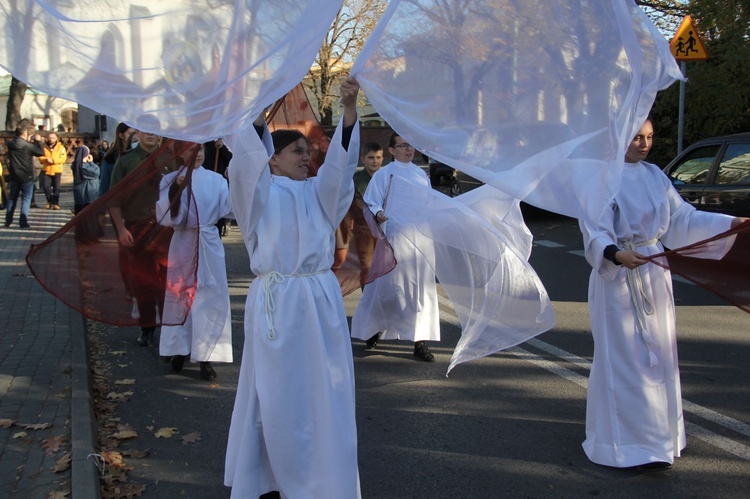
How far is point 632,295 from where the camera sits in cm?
412

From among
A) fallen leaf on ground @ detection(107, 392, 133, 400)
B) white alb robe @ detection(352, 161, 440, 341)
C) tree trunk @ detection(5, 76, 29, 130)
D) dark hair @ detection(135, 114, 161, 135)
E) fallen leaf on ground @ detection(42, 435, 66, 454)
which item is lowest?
fallen leaf on ground @ detection(107, 392, 133, 400)

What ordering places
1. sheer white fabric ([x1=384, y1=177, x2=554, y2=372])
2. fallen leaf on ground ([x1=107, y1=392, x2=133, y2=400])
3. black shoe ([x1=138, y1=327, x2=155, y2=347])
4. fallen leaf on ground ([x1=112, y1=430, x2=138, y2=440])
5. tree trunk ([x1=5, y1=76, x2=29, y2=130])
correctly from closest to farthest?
1. sheer white fabric ([x1=384, y1=177, x2=554, y2=372])
2. fallen leaf on ground ([x1=112, y1=430, x2=138, y2=440])
3. fallen leaf on ground ([x1=107, y1=392, x2=133, y2=400])
4. black shoe ([x1=138, y1=327, x2=155, y2=347])
5. tree trunk ([x1=5, y1=76, x2=29, y2=130])

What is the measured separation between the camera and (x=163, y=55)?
2.69 metres

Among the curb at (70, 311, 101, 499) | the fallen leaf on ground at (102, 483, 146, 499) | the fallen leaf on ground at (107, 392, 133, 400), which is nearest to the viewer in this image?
the curb at (70, 311, 101, 499)

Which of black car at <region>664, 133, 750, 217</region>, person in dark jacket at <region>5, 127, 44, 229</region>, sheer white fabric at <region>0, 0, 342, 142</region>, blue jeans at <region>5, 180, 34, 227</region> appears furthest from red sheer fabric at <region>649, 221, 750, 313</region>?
blue jeans at <region>5, 180, 34, 227</region>

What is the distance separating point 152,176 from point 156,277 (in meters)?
0.66

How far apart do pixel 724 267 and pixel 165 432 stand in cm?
352

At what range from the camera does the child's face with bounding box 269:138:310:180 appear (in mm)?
3551

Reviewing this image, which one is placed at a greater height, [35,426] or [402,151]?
[402,151]

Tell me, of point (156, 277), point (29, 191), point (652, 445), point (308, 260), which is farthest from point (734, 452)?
point (29, 191)

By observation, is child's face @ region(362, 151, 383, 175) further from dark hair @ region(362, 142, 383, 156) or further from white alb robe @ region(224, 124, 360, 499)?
white alb robe @ region(224, 124, 360, 499)

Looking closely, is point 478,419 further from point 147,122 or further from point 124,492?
point 147,122

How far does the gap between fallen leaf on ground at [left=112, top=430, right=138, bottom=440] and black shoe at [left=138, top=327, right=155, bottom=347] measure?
2.31m

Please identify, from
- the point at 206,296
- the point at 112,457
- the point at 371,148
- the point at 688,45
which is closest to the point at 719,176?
the point at 688,45
